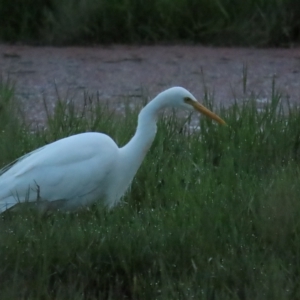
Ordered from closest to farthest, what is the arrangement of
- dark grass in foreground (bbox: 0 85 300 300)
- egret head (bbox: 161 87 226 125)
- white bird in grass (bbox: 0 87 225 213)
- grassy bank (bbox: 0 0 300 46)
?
dark grass in foreground (bbox: 0 85 300 300) < white bird in grass (bbox: 0 87 225 213) < egret head (bbox: 161 87 226 125) < grassy bank (bbox: 0 0 300 46)

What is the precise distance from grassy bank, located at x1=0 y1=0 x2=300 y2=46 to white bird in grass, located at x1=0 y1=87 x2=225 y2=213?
11.4 ft

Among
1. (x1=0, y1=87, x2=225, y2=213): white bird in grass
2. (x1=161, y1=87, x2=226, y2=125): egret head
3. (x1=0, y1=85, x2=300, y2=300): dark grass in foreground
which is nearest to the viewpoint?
(x1=0, y1=85, x2=300, y2=300): dark grass in foreground

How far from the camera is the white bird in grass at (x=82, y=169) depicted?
304 cm

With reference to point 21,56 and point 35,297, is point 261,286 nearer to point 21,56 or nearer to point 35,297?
point 35,297

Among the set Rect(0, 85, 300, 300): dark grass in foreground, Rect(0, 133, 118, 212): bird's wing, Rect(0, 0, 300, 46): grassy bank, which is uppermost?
Rect(0, 0, 300, 46): grassy bank

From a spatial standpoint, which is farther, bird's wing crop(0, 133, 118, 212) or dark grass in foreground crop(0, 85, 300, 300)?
bird's wing crop(0, 133, 118, 212)

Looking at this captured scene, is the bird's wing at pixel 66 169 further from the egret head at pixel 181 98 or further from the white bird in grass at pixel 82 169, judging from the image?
Result: the egret head at pixel 181 98

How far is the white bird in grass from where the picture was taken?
3043mm

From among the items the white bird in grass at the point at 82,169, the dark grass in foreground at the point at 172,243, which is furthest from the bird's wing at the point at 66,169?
the dark grass in foreground at the point at 172,243

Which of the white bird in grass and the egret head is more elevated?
the egret head

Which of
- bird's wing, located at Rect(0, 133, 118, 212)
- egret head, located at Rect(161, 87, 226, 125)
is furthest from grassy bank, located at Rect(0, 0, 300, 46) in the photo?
bird's wing, located at Rect(0, 133, 118, 212)

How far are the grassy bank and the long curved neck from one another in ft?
11.4

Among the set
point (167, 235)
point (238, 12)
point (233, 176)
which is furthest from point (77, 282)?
point (238, 12)

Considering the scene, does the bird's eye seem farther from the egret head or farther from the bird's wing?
the bird's wing
